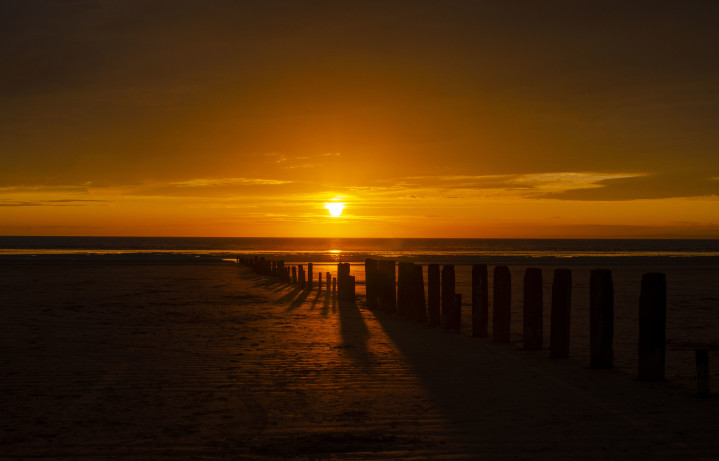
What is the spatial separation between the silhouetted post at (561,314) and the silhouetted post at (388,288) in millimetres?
6617

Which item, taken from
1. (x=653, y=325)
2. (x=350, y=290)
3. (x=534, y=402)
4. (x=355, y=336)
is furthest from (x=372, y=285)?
(x=534, y=402)

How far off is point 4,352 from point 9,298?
1072cm

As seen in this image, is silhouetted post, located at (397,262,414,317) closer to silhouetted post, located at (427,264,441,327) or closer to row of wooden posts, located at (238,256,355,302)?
silhouetted post, located at (427,264,441,327)

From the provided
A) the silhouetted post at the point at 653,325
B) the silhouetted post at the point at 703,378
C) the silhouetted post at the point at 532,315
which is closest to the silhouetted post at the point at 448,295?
the silhouetted post at the point at 532,315

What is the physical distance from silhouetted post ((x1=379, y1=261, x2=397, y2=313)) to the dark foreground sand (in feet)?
10.4

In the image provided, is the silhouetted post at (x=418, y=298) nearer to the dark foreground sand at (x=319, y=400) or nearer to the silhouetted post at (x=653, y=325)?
the dark foreground sand at (x=319, y=400)

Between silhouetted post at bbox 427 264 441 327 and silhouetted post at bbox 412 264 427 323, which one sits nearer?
silhouetted post at bbox 427 264 441 327

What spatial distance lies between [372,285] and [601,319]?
8.83 metres

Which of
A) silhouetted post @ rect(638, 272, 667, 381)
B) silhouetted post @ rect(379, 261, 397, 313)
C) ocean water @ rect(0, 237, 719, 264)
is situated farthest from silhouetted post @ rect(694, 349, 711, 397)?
ocean water @ rect(0, 237, 719, 264)

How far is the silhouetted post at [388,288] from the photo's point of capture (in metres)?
15.9

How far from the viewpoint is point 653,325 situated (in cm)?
797

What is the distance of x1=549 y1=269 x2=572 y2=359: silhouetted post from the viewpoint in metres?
9.33

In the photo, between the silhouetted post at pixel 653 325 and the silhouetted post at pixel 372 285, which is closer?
the silhouetted post at pixel 653 325

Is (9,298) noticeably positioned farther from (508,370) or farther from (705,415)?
(705,415)
